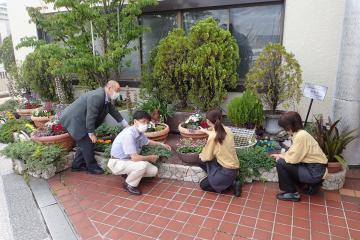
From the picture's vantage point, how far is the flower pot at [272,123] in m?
5.38

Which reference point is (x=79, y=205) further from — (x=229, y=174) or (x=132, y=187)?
(x=229, y=174)

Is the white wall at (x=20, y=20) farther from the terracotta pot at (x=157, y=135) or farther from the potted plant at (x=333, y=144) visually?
the potted plant at (x=333, y=144)

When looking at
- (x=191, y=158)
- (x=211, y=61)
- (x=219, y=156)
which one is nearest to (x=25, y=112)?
(x=211, y=61)

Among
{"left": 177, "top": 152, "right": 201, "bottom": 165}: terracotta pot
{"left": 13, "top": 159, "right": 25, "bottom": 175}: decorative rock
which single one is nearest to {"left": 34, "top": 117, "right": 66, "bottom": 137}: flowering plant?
{"left": 13, "top": 159, "right": 25, "bottom": 175}: decorative rock

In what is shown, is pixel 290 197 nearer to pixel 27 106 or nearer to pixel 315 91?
pixel 315 91

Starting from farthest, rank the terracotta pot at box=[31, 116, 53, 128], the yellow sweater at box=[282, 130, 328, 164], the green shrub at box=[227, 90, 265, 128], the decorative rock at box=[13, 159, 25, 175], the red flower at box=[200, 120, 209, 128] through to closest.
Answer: the terracotta pot at box=[31, 116, 53, 128]
the red flower at box=[200, 120, 209, 128]
the green shrub at box=[227, 90, 265, 128]
the decorative rock at box=[13, 159, 25, 175]
the yellow sweater at box=[282, 130, 328, 164]

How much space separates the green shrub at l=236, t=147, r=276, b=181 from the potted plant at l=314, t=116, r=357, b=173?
29.3 inches

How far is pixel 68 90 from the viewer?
26.6 ft

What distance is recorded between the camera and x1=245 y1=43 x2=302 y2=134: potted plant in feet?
17.0

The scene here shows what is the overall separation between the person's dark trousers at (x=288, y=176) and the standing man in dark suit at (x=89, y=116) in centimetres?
271

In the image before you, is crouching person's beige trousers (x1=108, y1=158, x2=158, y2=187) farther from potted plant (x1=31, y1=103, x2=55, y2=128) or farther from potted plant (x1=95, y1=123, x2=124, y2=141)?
potted plant (x1=31, y1=103, x2=55, y2=128)

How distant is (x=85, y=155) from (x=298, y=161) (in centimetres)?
329

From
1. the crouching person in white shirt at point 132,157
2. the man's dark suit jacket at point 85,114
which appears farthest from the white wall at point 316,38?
the man's dark suit jacket at point 85,114

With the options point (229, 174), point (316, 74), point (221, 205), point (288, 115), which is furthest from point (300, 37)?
point (221, 205)
